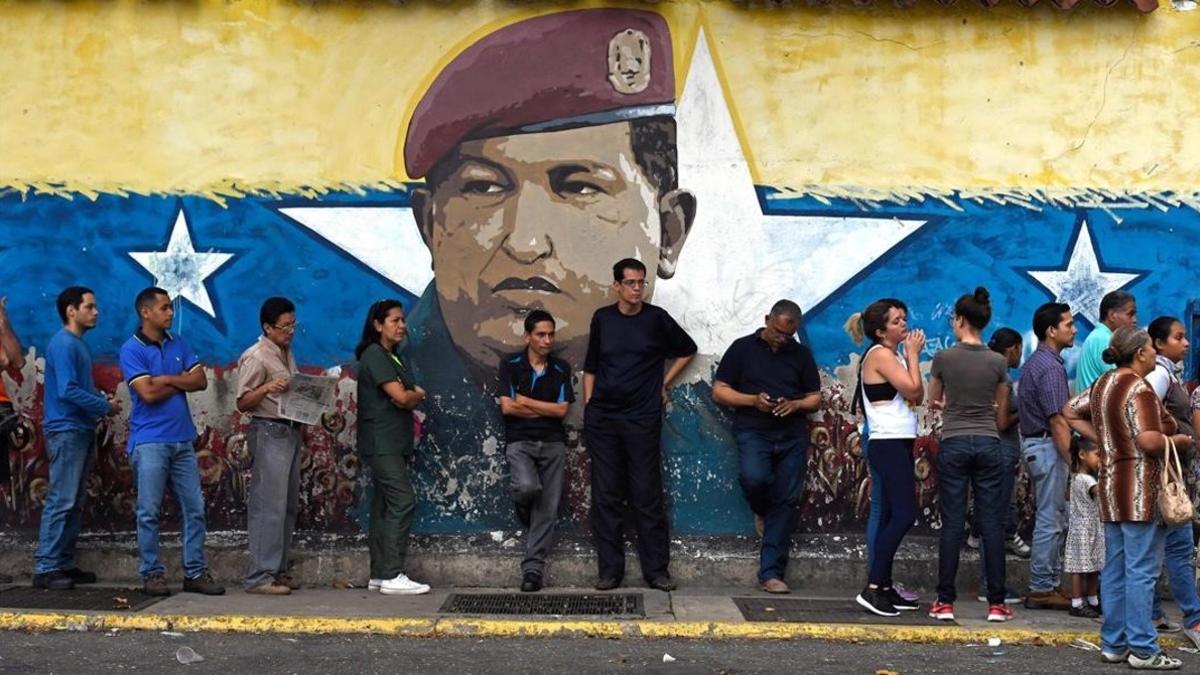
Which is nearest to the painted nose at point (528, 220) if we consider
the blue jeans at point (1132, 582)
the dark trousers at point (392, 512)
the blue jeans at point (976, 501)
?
the dark trousers at point (392, 512)

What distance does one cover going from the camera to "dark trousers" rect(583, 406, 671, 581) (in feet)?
33.9

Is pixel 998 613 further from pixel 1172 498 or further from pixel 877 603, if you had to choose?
pixel 1172 498

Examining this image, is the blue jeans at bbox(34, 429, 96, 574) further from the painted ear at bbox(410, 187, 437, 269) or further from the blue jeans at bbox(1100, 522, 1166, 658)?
the blue jeans at bbox(1100, 522, 1166, 658)

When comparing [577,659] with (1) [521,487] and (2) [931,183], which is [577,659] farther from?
(2) [931,183]

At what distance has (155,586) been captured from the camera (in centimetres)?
983

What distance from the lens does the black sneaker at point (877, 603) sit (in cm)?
956

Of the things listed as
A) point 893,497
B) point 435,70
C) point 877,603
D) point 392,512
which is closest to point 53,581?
point 392,512

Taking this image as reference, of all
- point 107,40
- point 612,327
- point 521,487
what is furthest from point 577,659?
point 107,40

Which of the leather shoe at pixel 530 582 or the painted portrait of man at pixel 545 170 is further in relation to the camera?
the painted portrait of man at pixel 545 170

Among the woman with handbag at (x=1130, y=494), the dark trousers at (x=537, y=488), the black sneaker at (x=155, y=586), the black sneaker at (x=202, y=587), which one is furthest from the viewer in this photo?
the dark trousers at (x=537, y=488)

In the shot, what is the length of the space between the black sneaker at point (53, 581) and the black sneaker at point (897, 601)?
199 inches

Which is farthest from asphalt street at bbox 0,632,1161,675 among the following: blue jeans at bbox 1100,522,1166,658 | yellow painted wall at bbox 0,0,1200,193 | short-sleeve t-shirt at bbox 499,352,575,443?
yellow painted wall at bbox 0,0,1200,193

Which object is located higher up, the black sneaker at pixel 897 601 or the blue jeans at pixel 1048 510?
the blue jeans at pixel 1048 510

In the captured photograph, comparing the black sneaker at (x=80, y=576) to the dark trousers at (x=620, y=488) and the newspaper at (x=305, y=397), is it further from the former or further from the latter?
the dark trousers at (x=620, y=488)
